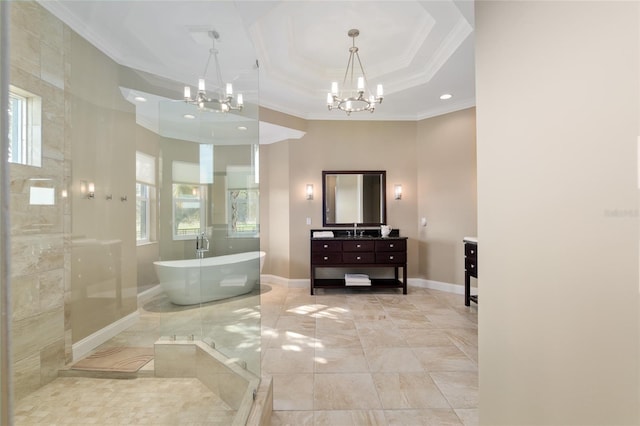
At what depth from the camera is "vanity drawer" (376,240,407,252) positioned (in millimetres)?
4402

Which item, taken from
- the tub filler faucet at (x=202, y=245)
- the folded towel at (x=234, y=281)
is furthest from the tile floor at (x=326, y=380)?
the tub filler faucet at (x=202, y=245)

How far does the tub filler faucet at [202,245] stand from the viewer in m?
3.43

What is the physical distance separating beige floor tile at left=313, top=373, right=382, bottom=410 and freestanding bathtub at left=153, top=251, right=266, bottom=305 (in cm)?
110

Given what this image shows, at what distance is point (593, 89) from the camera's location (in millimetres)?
702

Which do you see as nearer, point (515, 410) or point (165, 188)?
point (515, 410)

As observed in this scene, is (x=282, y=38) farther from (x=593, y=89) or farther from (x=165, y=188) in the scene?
(x=593, y=89)

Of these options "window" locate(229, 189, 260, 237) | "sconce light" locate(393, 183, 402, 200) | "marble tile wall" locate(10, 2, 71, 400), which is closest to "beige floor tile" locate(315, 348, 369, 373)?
"window" locate(229, 189, 260, 237)

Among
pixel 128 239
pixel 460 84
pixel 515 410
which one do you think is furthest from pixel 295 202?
pixel 515 410

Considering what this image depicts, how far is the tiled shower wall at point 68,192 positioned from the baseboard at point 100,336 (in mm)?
52

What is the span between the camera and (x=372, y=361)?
237cm

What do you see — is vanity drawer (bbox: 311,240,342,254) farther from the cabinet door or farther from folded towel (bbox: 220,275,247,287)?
folded towel (bbox: 220,275,247,287)

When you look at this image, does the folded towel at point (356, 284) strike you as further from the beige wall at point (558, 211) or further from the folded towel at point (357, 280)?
the beige wall at point (558, 211)

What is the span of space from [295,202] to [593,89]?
14.1 ft

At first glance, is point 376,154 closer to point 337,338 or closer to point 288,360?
point 337,338
